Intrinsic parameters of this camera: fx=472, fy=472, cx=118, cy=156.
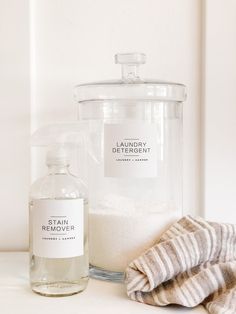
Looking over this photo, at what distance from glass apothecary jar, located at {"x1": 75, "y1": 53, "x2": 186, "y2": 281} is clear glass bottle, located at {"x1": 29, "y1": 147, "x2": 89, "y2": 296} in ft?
0.12

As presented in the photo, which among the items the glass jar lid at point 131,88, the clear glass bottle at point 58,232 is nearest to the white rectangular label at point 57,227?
the clear glass bottle at point 58,232

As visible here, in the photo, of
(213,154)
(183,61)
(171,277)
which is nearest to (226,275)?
(171,277)

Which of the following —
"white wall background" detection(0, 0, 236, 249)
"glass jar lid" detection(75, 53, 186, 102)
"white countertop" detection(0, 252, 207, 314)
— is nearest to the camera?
"white countertop" detection(0, 252, 207, 314)

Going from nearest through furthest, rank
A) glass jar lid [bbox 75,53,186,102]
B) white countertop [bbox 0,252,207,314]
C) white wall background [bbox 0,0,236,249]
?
white countertop [bbox 0,252,207,314], glass jar lid [bbox 75,53,186,102], white wall background [bbox 0,0,236,249]

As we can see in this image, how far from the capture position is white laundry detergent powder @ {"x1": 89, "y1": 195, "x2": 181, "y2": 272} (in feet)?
1.86

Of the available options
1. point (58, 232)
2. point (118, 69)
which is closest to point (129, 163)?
point (58, 232)

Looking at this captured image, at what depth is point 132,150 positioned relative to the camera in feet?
1.84

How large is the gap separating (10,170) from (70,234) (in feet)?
0.77

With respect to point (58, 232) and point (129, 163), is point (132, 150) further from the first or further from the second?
point (58, 232)

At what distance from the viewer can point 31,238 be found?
539mm

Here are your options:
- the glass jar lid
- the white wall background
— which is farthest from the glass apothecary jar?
the white wall background

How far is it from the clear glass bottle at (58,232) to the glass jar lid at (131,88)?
11 cm

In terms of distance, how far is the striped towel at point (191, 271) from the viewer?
0.49 metres

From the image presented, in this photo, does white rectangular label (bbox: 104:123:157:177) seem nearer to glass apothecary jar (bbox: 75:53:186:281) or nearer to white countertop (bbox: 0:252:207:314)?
glass apothecary jar (bbox: 75:53:186:281)
